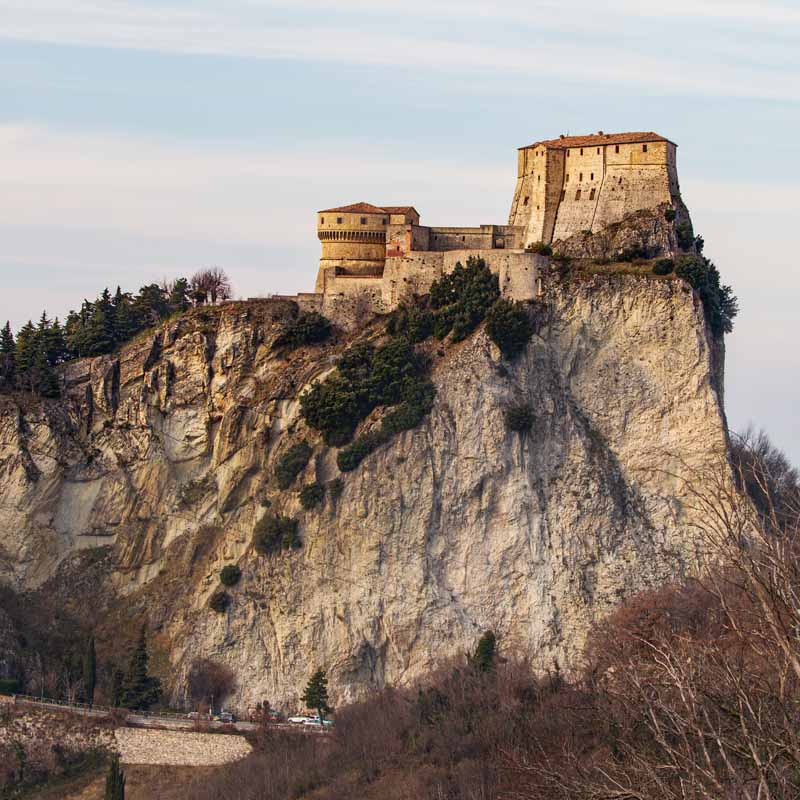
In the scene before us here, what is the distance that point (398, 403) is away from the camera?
7206 cm

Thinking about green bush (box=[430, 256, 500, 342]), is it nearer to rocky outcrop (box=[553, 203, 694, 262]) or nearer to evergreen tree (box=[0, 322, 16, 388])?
rocky outcrop (box=[553, 203, 694, 262])

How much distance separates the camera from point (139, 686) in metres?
70.3

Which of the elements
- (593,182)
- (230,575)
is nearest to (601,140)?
(593,182)

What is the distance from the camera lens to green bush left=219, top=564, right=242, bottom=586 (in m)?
72.5

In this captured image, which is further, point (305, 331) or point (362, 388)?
point (305, 331)

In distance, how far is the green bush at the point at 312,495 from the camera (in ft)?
237

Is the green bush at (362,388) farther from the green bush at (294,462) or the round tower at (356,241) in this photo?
the round tower at (356,241)

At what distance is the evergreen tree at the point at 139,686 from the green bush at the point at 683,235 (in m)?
26.2

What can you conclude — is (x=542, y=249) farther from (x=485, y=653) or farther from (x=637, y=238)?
(x=485, y=653)

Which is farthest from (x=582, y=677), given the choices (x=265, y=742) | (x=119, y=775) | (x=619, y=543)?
(x=119, y=775)

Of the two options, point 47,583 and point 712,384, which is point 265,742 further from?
point 712,384

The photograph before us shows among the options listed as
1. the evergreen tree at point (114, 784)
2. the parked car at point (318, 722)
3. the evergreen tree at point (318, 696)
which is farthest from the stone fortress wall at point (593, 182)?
the evergreen tree at point (114, 784)

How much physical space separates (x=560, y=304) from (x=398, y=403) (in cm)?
740

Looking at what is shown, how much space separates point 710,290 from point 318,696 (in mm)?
21933
